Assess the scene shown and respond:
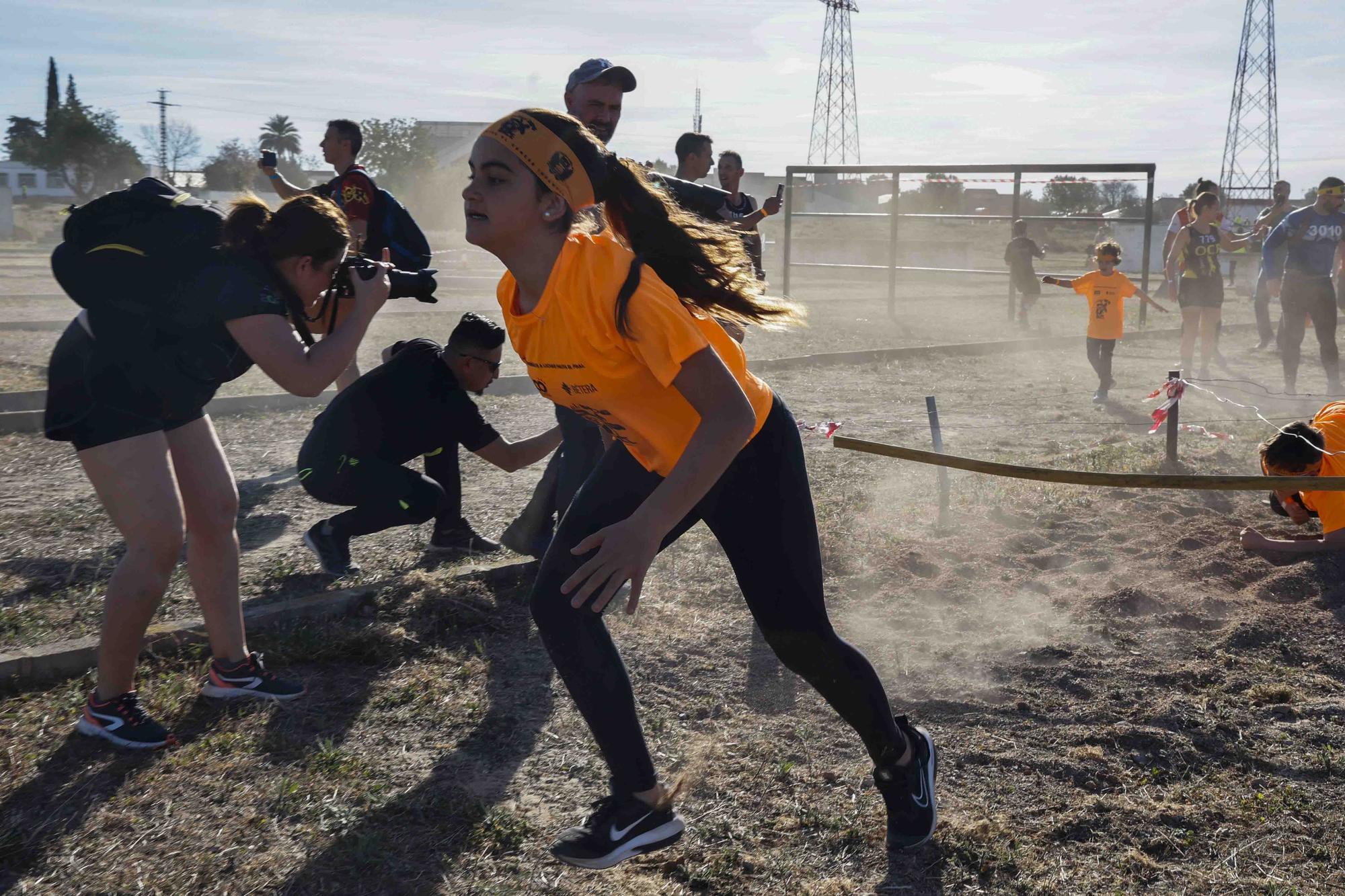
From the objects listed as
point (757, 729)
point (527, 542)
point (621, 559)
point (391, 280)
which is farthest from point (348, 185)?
point (621, 559)

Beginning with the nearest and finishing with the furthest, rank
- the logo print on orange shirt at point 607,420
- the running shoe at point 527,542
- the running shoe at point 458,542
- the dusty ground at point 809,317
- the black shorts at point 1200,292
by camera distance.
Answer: the logo print on orange shirt at point 607,420, the running shoe at point 527,542, the running shoe at point 458,542, the black shorts at point 1200,292, the dusty ground at point 809,317

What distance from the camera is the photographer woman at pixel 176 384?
3236mm

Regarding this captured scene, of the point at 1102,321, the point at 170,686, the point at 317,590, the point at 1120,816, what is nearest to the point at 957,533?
the point at 1120,816

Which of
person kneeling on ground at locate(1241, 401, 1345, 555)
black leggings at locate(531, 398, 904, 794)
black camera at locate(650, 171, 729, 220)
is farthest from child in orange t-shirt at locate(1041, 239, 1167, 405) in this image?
black leggings at locate(531, 398, 904, 794)

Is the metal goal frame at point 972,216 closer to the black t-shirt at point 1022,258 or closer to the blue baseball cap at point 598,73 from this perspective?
the black t-shirt at point 1022,258

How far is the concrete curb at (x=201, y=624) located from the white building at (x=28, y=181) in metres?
83.9

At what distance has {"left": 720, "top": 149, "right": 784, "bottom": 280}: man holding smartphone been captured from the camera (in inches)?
232

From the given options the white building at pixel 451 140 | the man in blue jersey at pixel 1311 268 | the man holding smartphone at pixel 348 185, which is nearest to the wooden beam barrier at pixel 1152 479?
the man holding smartphone at pixel 348 185

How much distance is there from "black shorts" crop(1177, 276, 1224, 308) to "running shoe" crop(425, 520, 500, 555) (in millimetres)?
8470

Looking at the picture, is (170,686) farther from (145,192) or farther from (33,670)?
(145,192)

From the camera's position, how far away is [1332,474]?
480cm

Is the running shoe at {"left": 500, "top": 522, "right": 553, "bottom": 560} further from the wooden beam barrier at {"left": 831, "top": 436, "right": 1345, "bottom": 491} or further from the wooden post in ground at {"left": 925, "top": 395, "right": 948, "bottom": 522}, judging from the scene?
the wooden post in ground at {"left": 925, "top": 395, "right": 948, "bottom": 522}

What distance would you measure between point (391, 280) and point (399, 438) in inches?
48.5

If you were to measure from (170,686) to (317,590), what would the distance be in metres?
1.05
